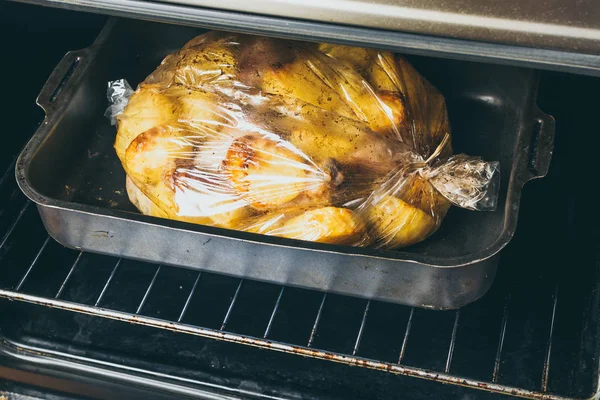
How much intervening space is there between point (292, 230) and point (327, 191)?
8 centimetres

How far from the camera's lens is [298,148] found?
1.14 m

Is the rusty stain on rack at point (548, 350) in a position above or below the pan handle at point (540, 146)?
below

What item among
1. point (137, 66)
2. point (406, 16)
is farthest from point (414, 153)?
point (137, 66)

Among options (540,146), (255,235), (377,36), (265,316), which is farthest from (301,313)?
(377,36)

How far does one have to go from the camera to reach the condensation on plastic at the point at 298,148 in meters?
1.14

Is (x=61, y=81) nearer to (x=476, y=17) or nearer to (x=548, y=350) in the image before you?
(x=476, y=17)

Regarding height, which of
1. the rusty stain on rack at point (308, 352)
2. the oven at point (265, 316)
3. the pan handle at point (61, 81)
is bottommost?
the oven at point (265, 316)

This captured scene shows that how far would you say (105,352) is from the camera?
134 cm

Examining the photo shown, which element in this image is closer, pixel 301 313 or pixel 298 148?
pixel 298 148

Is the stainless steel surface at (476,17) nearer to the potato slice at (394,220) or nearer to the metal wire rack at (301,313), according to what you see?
the potato slice at (394,220)

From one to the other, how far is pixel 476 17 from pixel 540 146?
0.36m

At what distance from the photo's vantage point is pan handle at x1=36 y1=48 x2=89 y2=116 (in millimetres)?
1274

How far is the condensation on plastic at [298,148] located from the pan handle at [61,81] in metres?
0.11

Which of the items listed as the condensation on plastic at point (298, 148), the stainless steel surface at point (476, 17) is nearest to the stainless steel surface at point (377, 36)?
the stainless steel surface at point (476, 17)
